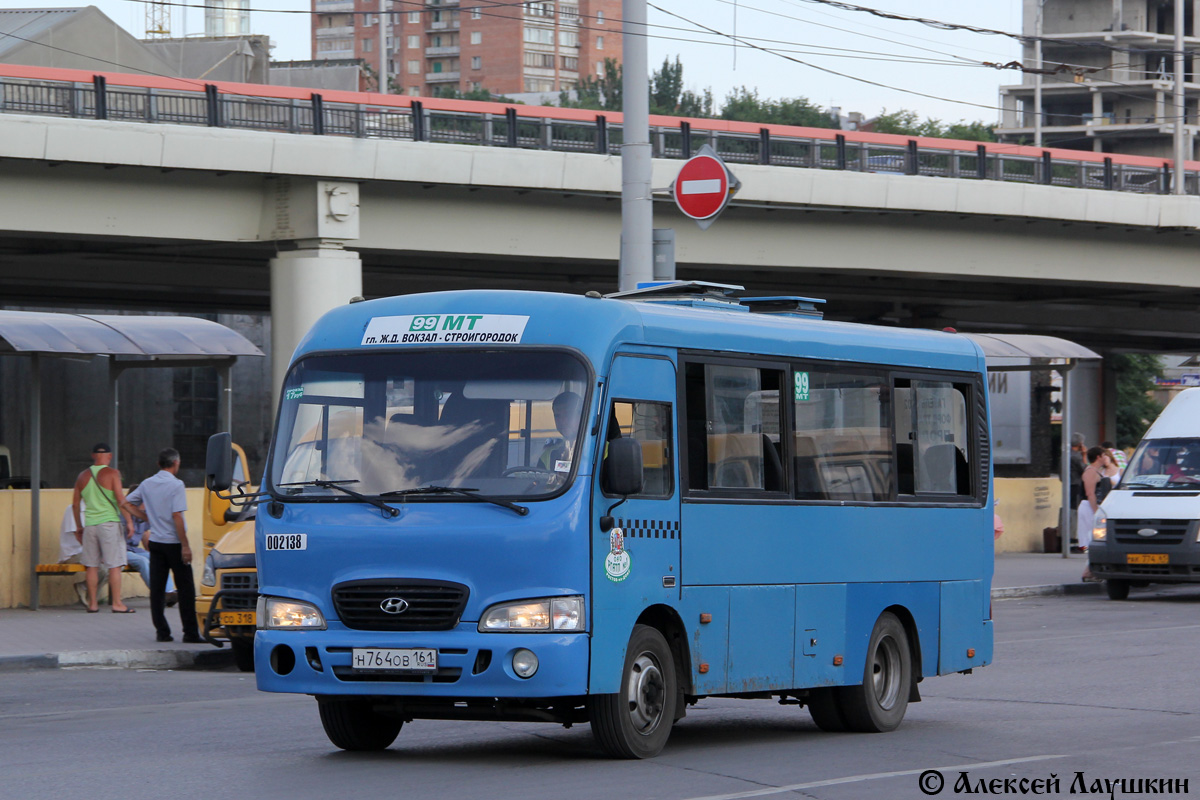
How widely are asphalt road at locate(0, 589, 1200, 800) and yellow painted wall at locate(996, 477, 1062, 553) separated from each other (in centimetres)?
1849

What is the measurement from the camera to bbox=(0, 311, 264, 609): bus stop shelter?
19.2 metres

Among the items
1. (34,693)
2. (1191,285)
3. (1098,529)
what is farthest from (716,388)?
(1191,285)

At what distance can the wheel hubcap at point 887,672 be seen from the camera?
10523 millimetres

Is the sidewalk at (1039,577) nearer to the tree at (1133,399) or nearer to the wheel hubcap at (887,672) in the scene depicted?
the wheel hubcap at (887,672)

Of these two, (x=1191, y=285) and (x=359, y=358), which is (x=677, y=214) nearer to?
(x=1191, y=285)

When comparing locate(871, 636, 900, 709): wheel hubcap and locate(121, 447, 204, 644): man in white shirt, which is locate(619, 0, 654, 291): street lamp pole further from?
locate(871, 636, 900, 709): wheel hubcap

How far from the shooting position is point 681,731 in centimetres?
1025

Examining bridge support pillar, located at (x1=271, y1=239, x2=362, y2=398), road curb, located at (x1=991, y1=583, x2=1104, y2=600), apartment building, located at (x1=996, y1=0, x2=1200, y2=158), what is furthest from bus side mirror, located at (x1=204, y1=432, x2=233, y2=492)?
apartment building, located at (x1=996, y1=0, x2=1200, y2=158)

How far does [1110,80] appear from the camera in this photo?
105 m

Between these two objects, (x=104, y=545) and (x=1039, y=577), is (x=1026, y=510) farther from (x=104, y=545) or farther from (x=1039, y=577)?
(x=104, y=545)

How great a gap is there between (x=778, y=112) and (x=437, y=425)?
11260 centimetres

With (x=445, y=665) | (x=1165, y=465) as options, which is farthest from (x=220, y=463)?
(x=1165, y=465)

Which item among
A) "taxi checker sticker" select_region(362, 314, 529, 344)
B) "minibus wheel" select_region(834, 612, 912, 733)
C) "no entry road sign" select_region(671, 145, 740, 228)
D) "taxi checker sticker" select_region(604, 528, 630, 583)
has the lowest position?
"minibus wheel" select_region(834, 612, 912, 733)

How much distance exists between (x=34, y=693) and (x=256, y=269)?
76.0 ft
